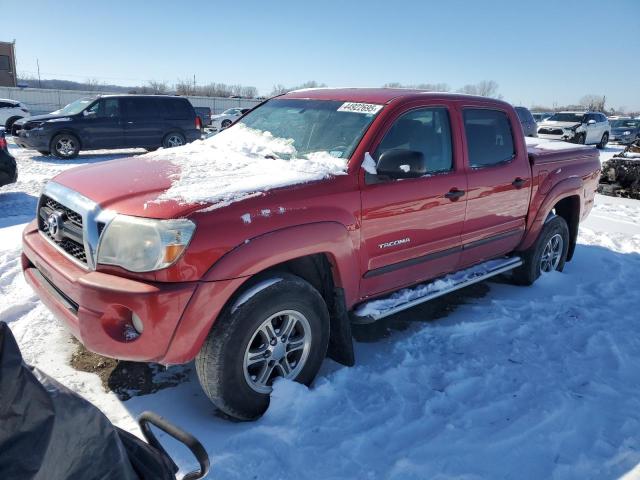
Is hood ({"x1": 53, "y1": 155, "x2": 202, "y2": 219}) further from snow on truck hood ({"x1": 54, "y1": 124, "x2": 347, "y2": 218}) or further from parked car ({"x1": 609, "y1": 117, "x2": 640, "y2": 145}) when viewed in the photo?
parked car ({"x1": 609, "y1": 117, "x2": 640, "y2": 145})

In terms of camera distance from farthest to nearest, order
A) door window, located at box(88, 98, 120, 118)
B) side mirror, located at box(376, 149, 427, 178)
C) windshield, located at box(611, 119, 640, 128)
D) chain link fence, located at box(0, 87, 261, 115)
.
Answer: chain link fence, located at box(0, 87, 261, 115)
windshield, located at box(611, 119, 640, 128)
door window, located at box(88, 98, 120, 118)
side mirror, located at box(376, 149, 427, 178)

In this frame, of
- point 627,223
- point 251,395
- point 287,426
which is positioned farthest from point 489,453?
point 627,223

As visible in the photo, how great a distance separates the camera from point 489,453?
260cm

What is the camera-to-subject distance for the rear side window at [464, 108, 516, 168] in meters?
4.06

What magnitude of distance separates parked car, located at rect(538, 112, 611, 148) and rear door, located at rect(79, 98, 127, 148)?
1630cm

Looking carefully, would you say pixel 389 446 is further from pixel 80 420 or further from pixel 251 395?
pixel 80 420

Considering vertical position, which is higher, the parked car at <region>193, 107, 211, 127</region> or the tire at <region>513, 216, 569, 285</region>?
the parked car at <region>193, 107, 211, 127</region>

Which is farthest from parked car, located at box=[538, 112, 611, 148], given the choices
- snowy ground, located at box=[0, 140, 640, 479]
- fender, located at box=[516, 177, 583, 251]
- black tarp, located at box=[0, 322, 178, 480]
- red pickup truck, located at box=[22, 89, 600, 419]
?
black tarp, located at box=[0, 322, 178, 480]

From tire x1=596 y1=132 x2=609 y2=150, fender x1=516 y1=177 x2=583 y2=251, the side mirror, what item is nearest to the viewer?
Answer: the side mirror

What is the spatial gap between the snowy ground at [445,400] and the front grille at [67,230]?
0.87 m

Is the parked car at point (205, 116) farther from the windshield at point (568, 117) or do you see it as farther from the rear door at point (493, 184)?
the rear door at point (493, 184)

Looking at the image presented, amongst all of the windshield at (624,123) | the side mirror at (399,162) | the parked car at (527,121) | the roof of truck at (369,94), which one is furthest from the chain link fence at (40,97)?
the side mirror at (399,162)

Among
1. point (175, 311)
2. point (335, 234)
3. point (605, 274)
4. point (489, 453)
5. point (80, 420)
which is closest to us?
point (80, 420)

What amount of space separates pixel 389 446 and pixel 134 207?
1.86m
